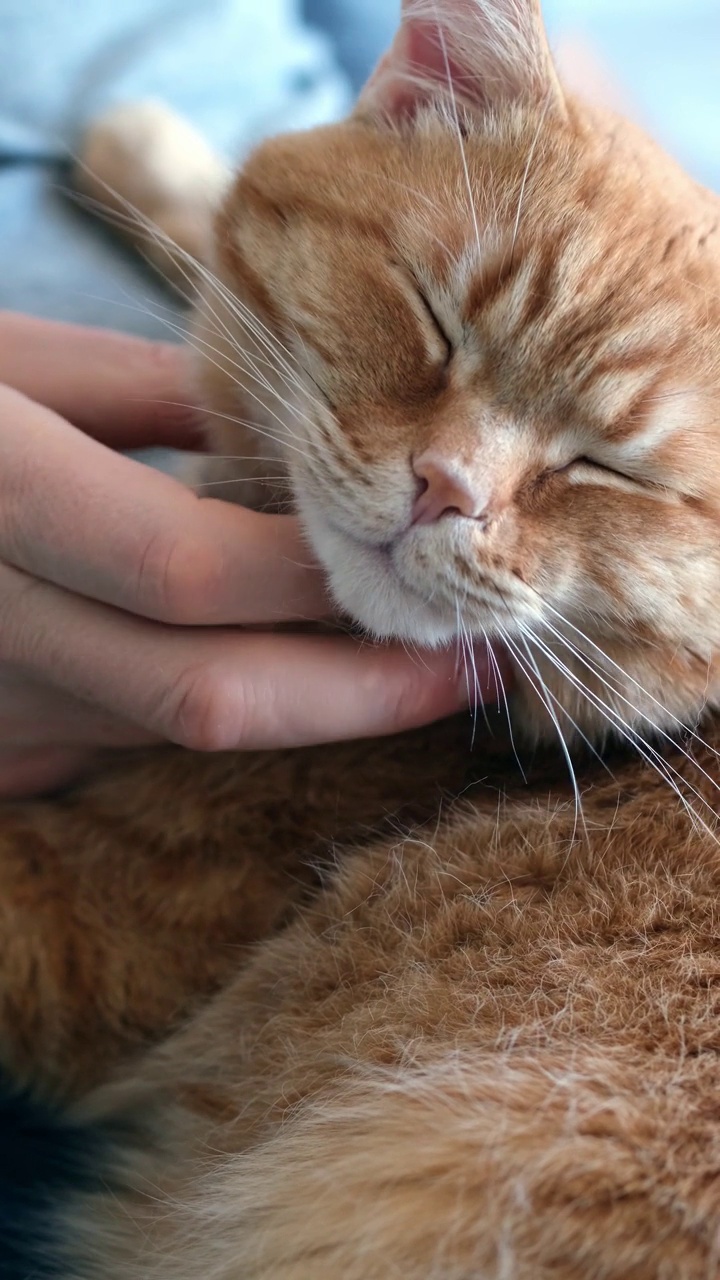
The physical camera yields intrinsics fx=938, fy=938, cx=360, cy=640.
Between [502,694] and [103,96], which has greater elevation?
[103,96]

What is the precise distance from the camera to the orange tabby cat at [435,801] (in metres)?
0.79

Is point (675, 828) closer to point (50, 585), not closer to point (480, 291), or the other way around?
point (480, 291)

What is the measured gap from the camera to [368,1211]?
28.8 inches

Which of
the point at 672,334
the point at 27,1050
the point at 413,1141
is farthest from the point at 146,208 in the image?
the point at 413,1141

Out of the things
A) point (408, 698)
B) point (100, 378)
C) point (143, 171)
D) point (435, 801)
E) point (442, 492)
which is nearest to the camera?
point (442, 492)

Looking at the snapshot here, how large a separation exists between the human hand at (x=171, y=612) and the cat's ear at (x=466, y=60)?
0.52 meters

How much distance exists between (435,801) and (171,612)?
406 mm

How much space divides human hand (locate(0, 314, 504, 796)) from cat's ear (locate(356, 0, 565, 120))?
517mm

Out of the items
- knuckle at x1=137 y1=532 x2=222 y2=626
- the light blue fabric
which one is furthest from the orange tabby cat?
the light blue fabric

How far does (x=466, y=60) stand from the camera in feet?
3.43

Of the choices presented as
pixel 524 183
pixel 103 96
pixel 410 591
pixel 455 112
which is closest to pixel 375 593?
pixel 410 591

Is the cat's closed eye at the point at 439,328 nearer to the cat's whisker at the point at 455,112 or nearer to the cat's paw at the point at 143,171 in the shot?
the cat's whisker at the point at 455,112

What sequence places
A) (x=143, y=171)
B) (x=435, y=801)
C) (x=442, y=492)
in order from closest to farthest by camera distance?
(x=442, y=492) < (x=435, y=801) < (x=143, y=171)

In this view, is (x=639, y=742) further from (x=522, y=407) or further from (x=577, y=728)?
(x=522, y=407)
